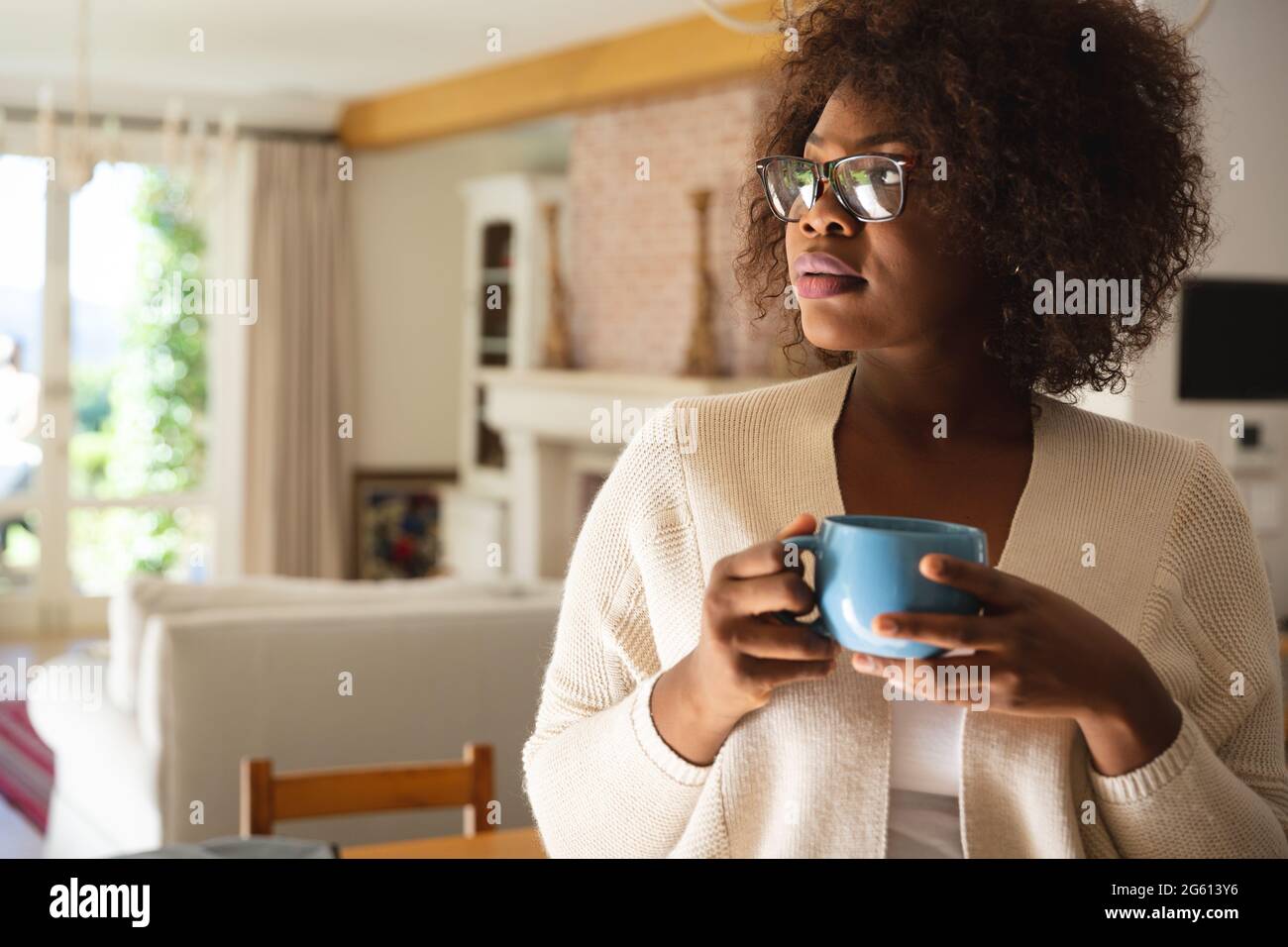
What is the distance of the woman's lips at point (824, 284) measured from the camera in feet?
2.35

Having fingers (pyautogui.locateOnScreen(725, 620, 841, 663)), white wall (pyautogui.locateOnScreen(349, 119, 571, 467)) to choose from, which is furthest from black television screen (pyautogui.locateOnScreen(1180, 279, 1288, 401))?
white wall (pyautogui.locateOnScreen(349, 119, 571, 467))

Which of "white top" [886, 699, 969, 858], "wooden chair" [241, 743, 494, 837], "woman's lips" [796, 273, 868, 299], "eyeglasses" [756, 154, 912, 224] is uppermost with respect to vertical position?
"eyeglasses" [756, 154, 912, 224]

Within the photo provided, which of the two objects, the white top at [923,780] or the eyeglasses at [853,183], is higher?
the eyeglasses at [853,183]

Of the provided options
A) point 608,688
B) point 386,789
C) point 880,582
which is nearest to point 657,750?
point 608,688

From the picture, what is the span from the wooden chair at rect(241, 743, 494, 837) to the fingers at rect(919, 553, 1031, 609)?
1253mm

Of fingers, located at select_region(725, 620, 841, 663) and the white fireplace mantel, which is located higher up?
fingers, located at select_region(725, 620, 841, 663)

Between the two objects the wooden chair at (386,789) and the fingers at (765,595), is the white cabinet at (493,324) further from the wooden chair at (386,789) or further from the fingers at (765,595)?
the fingers at (765,595)

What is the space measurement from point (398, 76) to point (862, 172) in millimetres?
6315

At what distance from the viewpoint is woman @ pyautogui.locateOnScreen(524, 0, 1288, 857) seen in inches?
28.4

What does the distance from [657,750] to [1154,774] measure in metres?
0.24

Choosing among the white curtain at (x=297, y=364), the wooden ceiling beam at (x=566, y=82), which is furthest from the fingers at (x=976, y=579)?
the white curtain at (x=297, y=364)

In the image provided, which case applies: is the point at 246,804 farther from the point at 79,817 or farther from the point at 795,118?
the point at 79,817

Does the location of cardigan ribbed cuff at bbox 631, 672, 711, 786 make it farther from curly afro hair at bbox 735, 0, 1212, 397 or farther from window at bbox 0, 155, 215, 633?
window at bbox 0, 155, 215, 633
